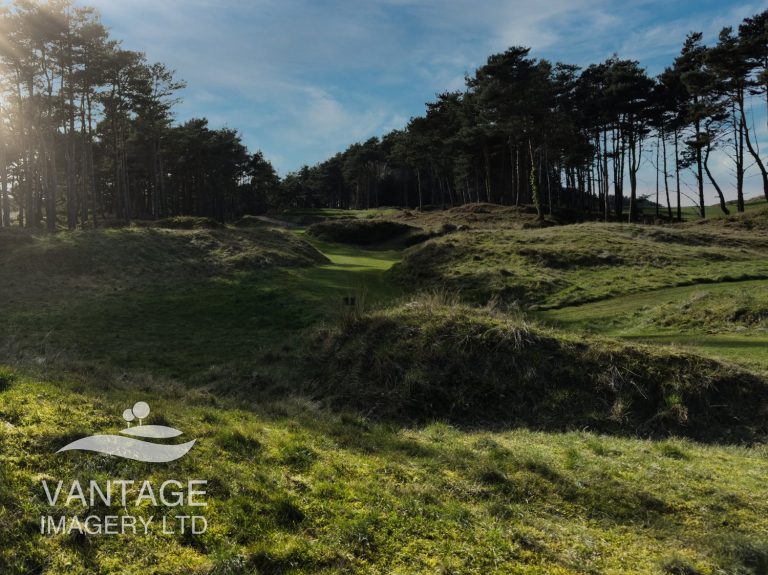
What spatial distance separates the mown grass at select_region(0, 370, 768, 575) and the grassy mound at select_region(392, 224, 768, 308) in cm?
1520

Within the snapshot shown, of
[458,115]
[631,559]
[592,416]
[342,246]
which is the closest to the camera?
[631,559]

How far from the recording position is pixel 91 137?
51219 millimetres

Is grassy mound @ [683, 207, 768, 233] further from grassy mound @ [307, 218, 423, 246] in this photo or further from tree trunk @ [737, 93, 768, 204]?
grassy mound @ [307, 218, 423, 246]

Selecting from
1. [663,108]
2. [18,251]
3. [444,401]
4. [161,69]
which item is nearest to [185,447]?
[444,401]

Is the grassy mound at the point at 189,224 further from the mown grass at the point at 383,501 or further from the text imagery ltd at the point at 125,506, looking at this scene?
the text imagery ltd at the point at 125,506

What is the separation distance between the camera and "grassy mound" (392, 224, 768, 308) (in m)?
22.5

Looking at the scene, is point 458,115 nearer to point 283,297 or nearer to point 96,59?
point 96,59

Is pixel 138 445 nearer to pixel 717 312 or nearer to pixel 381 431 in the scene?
pixel 381 431

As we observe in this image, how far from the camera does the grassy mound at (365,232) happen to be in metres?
47.1

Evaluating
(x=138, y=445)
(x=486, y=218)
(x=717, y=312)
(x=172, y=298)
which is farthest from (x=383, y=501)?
(x=486, y=218)

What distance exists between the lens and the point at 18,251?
23.5m

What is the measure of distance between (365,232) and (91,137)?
3134 centimetres

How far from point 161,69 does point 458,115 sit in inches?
1447

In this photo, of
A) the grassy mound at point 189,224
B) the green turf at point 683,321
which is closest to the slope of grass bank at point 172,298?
the grassy mound at point 189,224
